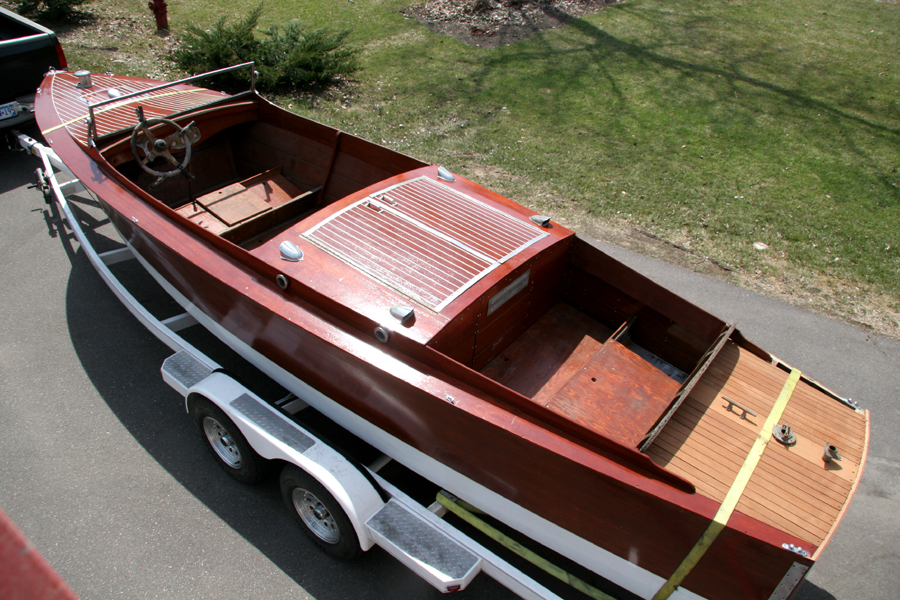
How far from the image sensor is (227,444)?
3568mm

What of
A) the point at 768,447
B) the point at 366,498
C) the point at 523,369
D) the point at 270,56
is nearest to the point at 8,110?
the point at 270,56

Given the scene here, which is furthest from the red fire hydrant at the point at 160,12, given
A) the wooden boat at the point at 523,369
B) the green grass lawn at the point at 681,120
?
the wooden boat at the point at 523,369

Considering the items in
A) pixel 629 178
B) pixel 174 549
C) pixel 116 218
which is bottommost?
pixel 174 549

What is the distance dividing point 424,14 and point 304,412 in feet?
34.1

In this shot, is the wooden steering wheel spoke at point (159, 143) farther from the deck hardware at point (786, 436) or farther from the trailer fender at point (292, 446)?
the deck hardware at point (786, 436)

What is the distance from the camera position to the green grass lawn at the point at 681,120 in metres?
6.30

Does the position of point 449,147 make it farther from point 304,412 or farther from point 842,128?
point 842,128

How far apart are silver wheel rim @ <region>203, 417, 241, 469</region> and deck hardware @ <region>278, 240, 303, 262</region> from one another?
1148mm

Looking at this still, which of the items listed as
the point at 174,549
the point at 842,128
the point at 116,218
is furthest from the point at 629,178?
the point at 174,549

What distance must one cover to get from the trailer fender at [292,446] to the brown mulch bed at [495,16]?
932cm

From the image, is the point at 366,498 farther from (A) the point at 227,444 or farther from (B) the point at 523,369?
(B) the point at 523,369

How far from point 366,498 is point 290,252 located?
1514 mm

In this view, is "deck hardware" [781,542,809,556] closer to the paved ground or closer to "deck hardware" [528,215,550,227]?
the paved ground

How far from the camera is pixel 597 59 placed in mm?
10375
